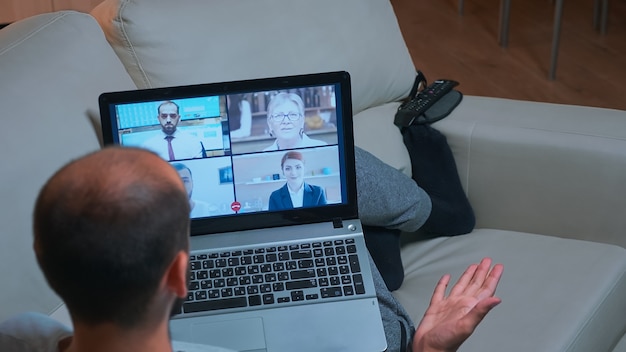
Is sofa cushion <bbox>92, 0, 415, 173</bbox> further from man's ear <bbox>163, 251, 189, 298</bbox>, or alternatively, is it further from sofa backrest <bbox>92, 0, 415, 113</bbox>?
man's ear <bbox>163, 251, 189, 298</bbox>

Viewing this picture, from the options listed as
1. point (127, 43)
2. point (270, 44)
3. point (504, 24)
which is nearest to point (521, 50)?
point (504, 24)

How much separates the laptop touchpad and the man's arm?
0.79 ft

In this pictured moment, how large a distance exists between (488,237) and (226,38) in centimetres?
67

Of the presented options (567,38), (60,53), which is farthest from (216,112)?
(567,38)

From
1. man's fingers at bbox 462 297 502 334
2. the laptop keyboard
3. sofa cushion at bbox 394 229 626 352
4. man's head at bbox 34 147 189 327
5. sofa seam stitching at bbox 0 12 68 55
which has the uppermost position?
sofa seam stitching at bbox 0 12 68 55

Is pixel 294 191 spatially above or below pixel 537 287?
above

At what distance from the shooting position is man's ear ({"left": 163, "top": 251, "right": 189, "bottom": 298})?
873 millimetres

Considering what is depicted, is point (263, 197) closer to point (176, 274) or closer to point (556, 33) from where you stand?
point (176, 274)

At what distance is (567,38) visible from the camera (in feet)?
12.2

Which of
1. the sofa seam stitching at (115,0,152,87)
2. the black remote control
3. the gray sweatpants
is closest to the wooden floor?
the black remote control

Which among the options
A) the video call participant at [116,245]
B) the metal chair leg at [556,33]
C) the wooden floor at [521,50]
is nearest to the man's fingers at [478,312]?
the video call participant at [116,245]

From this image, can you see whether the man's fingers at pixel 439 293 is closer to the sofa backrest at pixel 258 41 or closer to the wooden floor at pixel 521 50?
the sofa backrest at pixel 258 41

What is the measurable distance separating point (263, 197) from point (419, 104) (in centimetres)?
61

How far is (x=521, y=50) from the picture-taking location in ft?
12.0
